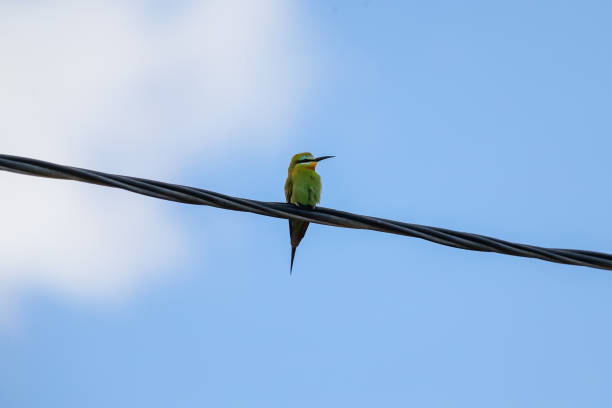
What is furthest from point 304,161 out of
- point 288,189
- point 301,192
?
point 301,192

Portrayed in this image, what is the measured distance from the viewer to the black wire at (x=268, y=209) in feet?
8.79

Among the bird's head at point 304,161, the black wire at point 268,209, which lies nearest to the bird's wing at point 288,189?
the bird's head at point 304,161

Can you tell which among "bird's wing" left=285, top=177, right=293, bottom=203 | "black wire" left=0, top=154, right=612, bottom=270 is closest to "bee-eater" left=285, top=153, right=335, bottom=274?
"bird's wing" left=285, top=177, right=293, bottom=203

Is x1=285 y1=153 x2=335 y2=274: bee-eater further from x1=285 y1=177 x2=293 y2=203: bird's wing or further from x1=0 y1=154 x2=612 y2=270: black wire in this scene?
x1=0 y1=154 x2=612 y2=270: black wire

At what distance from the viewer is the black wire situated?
2.68 metres

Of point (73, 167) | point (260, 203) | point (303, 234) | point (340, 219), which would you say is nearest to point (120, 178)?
point (73, 167)

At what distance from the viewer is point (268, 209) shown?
302 cm

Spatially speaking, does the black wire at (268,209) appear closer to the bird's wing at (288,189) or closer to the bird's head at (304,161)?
the bird's wing at (288,189)

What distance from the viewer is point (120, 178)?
9.03 feet

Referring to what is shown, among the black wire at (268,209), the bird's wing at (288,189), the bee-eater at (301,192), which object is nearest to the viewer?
the black wire at (268,209)

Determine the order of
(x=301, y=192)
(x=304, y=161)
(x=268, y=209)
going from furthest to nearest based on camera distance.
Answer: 1. (x=304, y=161)
2. (x=301, y=192)
3. (x=268, y=209)

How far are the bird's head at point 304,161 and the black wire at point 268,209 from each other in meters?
2.88

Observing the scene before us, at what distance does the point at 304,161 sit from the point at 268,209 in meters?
3.07

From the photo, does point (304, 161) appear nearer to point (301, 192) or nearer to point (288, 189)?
point (288, 189)
